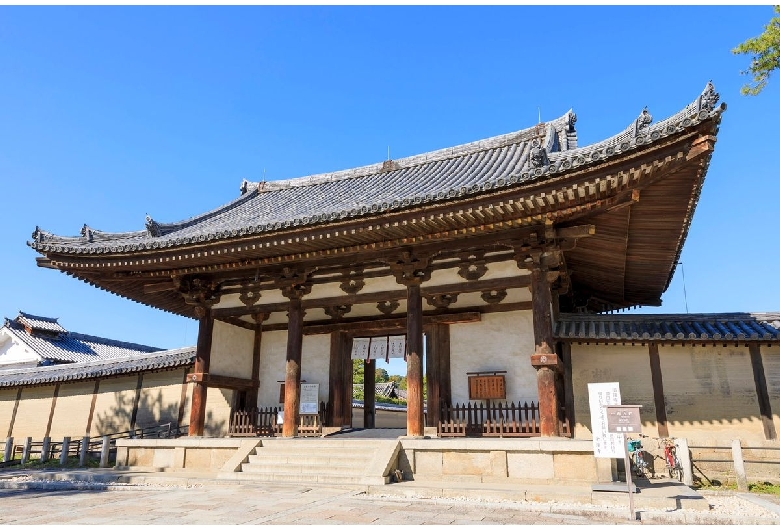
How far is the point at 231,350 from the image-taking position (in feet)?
49.0

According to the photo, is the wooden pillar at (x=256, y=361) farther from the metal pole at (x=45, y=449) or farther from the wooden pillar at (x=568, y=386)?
the wooden pillar at (x=568, y=386)

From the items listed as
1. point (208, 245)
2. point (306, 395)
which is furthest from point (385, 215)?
point (306, 395)

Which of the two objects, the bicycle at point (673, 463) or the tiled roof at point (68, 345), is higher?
the tiled roof at point (68, 345)

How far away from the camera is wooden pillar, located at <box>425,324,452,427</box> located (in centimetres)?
1306

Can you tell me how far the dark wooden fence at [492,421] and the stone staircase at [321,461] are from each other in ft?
7.50

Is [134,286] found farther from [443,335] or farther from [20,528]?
[20,528]

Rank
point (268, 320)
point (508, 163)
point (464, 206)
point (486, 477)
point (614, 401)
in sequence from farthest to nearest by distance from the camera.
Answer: point (268, 320) → point (508, 163) → point (464, 206) → point (486, 477) → point (614, 401)

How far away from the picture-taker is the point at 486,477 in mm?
9211

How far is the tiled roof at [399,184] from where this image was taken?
871 cm

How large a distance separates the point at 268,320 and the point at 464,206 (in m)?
8.43

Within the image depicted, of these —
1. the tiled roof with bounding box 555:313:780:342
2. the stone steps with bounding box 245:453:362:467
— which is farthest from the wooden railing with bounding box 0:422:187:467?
the tiled roof with bounding box 555:313:780:342

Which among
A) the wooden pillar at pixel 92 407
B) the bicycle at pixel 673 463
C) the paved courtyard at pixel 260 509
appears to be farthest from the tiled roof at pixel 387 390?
the paved courtyard at pixel 260 509

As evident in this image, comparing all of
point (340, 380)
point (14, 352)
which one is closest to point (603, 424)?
point (340, 380)

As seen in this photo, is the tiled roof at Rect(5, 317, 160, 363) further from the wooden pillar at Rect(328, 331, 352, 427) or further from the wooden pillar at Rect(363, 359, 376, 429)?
the wooden pillar at Rect(363, 359, 376, 429)
